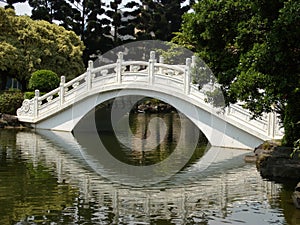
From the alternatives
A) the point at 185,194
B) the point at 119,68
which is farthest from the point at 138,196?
the point at 119,68

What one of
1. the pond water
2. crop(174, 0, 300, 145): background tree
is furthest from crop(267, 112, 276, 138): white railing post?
crop(174, 0, 300, 145): background tree

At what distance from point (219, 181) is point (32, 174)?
11.7ft

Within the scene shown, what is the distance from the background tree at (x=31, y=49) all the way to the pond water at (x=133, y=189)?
1152cm

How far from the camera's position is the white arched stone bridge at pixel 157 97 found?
13992mm

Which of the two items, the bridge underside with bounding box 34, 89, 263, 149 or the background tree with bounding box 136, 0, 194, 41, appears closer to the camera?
the bridge underside with bounding box 34, 89, 263, 149

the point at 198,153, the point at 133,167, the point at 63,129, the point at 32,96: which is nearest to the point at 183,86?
the point at 198,153

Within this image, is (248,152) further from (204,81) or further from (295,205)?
(295,205)

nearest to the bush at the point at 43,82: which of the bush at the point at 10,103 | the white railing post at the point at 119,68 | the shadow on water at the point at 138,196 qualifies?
the bush at the point at 10,103

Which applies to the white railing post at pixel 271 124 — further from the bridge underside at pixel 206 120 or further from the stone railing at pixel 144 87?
the bridge underside at pixel 206 120

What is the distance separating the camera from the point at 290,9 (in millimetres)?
6844

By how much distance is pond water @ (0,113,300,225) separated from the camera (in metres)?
7.25

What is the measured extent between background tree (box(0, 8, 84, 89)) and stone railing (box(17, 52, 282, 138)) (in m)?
5.13

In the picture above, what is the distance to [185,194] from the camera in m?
8.74

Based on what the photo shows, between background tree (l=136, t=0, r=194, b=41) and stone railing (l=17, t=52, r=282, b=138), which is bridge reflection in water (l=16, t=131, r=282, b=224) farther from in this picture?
background tree (l=136, t=0, r=194, b=41)
